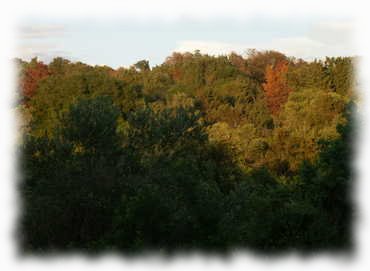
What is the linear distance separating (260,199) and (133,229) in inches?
183

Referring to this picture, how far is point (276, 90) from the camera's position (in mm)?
68688

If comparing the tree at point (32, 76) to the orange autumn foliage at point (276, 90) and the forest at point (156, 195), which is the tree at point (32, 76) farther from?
the forest at point (156, 195)

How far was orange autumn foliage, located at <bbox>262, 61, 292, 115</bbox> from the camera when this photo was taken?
66206 mm

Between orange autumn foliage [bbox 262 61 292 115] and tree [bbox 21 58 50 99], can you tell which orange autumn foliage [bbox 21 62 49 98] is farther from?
orange autumn foliage [bbox 262 61 292 115]

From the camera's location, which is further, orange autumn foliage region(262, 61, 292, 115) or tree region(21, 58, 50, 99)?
orange autumn foliage region(262, 61, 292, 115)

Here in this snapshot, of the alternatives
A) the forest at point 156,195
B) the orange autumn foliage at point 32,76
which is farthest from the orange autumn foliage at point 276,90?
the forest at point 156,195

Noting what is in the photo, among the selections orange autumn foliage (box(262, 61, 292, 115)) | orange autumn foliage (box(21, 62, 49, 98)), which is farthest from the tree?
orange autumn foliage (box(262, 61, 292, 115))

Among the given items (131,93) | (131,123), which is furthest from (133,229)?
(131,93)

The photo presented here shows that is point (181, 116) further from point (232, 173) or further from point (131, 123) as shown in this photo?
point (232, 173)

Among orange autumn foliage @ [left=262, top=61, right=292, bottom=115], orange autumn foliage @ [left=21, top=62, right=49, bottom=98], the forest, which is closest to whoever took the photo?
the forest

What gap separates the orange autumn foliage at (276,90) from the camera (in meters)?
66.2

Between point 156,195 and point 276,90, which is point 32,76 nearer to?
point 276,90

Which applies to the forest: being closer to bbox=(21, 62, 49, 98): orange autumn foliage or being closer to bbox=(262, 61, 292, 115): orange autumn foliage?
bbox=(21, 62, 49, 98): orange autumn foliage

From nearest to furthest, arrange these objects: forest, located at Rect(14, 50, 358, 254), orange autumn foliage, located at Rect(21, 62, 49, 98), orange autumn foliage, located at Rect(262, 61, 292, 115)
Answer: forest, located at Rect(14, 50, 358, 254) < orange autumn foliage, located at Rect(21, 62, 49, 98) < orange autumn foliage, located at Rect(262, 61, 292, 115)
